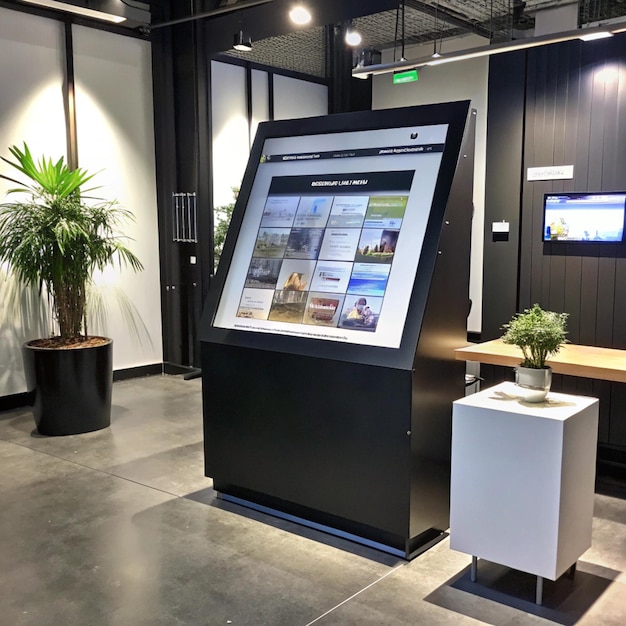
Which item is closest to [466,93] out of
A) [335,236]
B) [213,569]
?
[335,236]

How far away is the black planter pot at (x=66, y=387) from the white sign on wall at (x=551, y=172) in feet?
10.8

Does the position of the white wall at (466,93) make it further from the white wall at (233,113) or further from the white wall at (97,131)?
the white wall at (97,131)

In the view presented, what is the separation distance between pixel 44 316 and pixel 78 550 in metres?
3.22

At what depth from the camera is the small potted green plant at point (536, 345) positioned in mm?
2793

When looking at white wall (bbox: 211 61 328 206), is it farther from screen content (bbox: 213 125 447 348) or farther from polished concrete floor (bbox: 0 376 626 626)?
polished concrete floor (bbox: 0 376 626 626)

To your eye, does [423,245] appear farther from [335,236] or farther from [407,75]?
[407,75]

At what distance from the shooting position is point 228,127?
748 cm

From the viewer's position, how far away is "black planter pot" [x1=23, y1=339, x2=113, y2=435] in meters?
4.88

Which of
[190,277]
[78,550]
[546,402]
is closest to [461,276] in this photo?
[546,402]

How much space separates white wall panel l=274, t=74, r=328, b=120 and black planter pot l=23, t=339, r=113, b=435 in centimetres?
418

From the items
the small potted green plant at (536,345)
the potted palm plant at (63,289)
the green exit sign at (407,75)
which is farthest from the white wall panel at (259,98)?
the small potted green plant at (536,345)

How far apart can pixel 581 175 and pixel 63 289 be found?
3698 millimetres

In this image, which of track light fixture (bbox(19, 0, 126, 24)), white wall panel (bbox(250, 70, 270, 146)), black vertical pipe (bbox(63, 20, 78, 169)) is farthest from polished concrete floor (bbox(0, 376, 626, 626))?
white wall panel (bbox(250, 70, 270, 146))

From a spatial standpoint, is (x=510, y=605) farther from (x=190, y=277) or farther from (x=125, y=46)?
(x=125, y=46)
